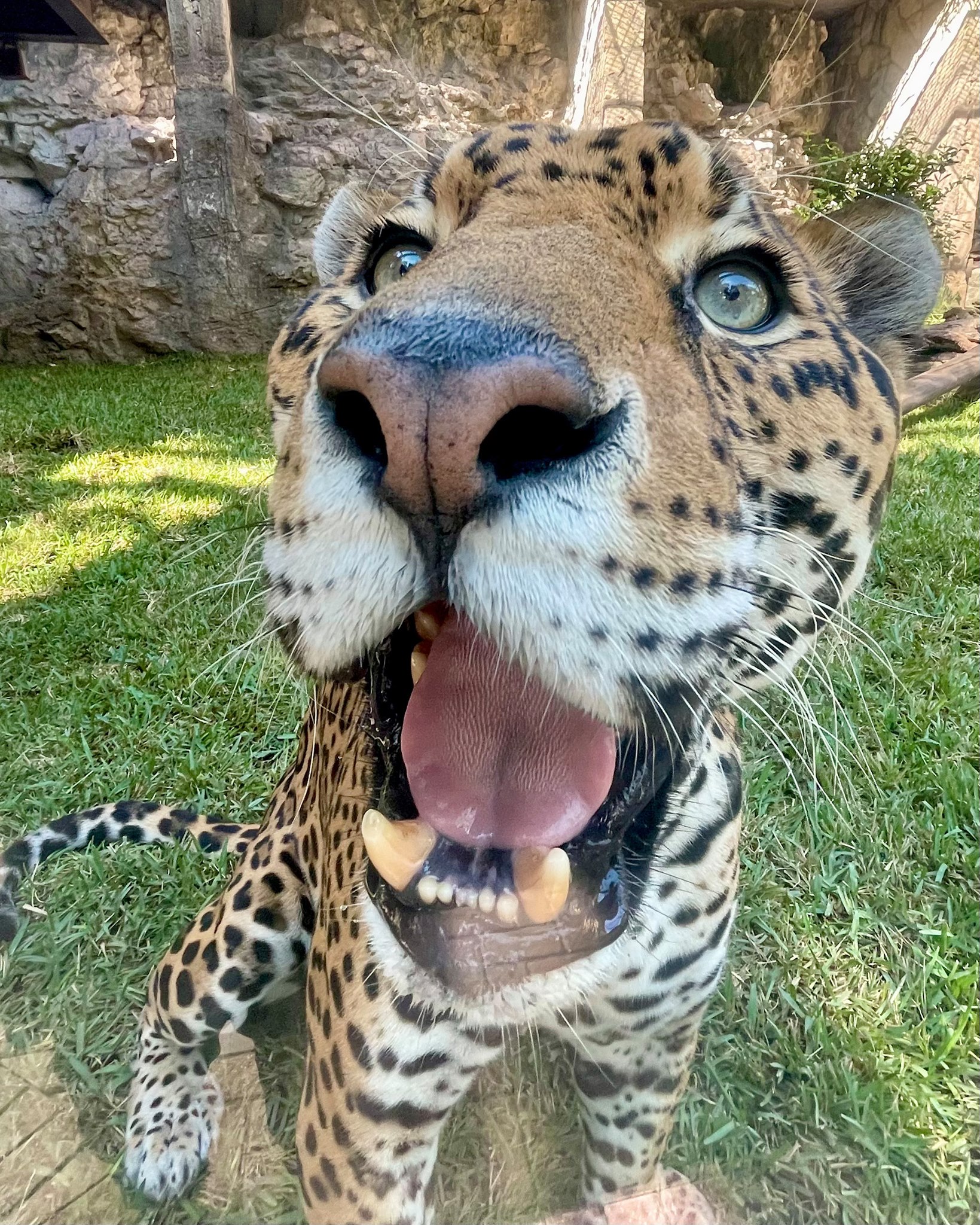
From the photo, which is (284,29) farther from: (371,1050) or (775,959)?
(775,959)

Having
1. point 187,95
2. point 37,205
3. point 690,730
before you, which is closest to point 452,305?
point 690,730

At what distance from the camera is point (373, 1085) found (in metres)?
0.86

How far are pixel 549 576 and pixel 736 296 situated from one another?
1.29 ft

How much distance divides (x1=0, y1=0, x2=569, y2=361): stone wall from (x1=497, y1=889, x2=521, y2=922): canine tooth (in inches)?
29.0

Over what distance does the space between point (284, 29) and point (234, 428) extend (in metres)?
0.53

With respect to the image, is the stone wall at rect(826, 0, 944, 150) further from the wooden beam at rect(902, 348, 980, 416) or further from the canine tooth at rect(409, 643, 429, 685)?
the canine tooth at rect(409, 643, 429, 685)

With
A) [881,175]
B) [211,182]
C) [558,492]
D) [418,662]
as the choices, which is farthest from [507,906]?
[211,182]

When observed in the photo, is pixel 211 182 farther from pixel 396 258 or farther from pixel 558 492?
pixel 558 492

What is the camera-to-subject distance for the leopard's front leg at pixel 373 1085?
85 centimetres

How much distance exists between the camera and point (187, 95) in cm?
100

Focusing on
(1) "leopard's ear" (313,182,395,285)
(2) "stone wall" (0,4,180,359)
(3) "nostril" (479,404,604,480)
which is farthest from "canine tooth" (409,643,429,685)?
(2) "stone wall" (0,4,180,359)

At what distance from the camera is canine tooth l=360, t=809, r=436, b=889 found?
0.63 meters

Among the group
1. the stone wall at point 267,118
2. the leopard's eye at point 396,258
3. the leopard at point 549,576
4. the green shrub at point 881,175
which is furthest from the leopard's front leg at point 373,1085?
the green shrub at point 881,175

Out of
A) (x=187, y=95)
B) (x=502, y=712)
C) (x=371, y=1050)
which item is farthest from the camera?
(x=187, y=95)
